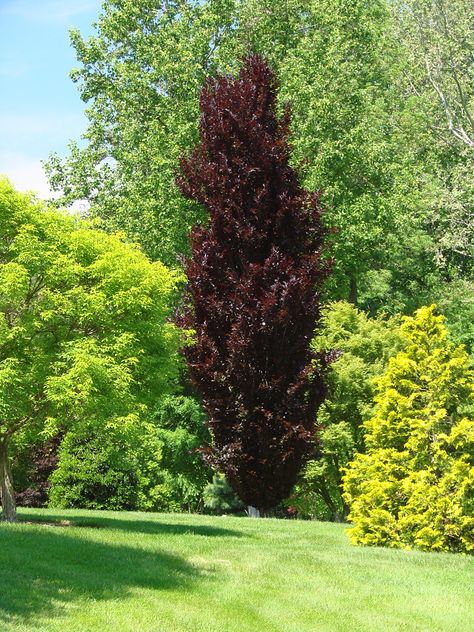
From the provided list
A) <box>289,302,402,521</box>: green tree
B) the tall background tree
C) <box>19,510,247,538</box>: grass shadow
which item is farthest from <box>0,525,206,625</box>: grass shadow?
the tall background tree

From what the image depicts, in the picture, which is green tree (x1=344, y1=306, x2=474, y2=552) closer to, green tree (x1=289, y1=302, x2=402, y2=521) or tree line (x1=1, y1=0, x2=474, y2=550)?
tree line (x1=1, y1=0, x2=474, y2=550)

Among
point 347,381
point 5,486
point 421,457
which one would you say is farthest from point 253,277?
point 347,381

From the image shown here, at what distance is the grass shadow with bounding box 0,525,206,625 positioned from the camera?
9992 mm

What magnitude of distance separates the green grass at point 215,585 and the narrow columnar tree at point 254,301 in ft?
9.68

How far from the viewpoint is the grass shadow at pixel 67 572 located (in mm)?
9992

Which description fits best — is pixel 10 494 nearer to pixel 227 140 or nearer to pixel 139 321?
pixel 139 321

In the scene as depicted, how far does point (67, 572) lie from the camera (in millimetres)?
11617

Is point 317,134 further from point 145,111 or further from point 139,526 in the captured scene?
point 139,526

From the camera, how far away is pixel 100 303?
1725 centimetres

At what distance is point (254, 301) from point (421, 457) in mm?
4800

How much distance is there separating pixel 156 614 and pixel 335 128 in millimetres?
22975

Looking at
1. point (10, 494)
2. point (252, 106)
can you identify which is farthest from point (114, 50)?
point (10, 494)

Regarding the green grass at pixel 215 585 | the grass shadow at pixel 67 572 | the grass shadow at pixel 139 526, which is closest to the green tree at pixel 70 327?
the grass shadow at pixel 139 526

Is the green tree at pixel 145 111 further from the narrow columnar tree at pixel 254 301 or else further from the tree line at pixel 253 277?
the narrow columnar tree at pixel 254 301
